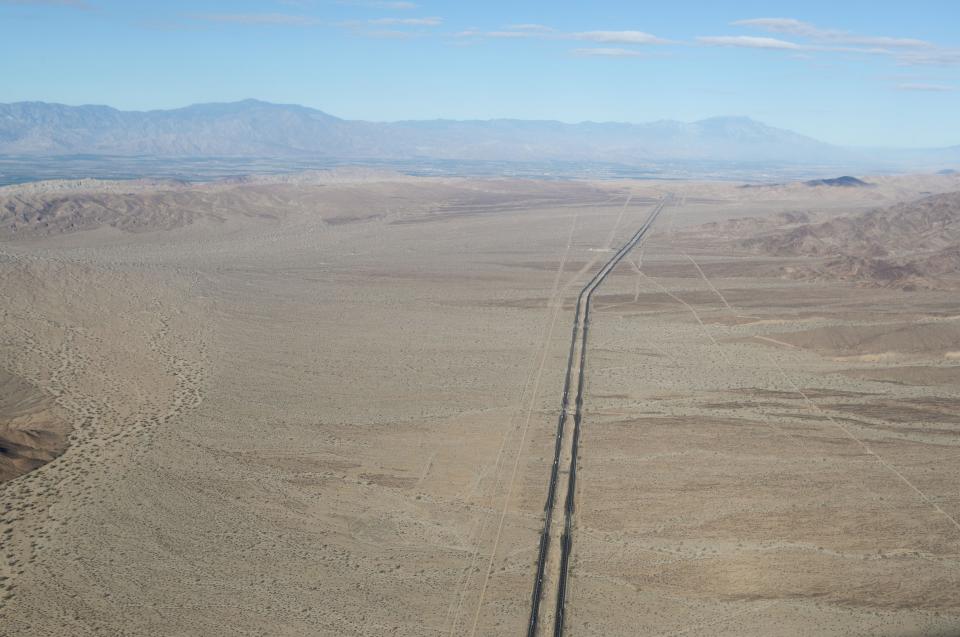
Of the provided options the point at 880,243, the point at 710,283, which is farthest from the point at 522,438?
the point at 880,243

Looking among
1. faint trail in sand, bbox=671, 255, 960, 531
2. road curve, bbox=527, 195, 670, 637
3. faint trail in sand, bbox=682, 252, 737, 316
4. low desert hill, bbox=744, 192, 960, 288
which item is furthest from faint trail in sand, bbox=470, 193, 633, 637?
low desert hill, bbox=744, 192, 960, 288

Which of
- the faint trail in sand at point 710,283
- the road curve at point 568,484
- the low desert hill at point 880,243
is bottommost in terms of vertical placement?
the road curve at point 568,484

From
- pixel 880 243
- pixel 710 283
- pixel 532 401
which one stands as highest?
pixel 880 243

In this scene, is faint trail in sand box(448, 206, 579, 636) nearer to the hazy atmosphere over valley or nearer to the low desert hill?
the hazy atmosphere over valley

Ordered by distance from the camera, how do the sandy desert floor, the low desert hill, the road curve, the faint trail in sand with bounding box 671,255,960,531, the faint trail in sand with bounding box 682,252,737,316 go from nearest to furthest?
the road curve → the sandy desert floor → the faint trail in sand with bounding box 671,255,960,531 → the faint trail in sand with bounding box 682,252,737,316 → the low desert hill

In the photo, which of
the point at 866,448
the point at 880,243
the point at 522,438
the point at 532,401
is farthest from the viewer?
the point at 880,243

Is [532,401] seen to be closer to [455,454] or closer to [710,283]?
[455,454]

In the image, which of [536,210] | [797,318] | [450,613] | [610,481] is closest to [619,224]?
[536,210]

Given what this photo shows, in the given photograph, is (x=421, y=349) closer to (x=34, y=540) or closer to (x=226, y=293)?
(x=226, y=293)

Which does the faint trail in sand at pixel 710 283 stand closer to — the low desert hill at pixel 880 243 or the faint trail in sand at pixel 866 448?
the low desert hill at pixel 880 243

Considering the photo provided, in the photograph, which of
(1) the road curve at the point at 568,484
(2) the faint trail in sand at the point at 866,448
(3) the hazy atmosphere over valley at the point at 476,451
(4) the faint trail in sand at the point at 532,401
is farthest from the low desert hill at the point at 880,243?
(2) the faint trail in sand at the point at 866,448
